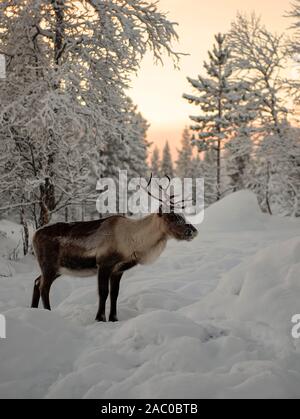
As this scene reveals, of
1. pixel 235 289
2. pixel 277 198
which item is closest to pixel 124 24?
pixel 235 289

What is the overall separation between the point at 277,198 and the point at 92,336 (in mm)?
16822

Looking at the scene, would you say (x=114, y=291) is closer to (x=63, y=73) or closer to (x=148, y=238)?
(x=148, y=238)

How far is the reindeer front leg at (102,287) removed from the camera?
516 cm

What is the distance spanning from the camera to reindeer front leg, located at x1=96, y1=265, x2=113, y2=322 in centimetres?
516

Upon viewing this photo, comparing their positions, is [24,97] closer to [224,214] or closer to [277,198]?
[224,214]

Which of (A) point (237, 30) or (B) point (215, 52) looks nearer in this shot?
(A) point (237, 30)

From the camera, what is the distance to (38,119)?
9.02 metres

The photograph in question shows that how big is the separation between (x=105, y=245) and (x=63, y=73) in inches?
212
